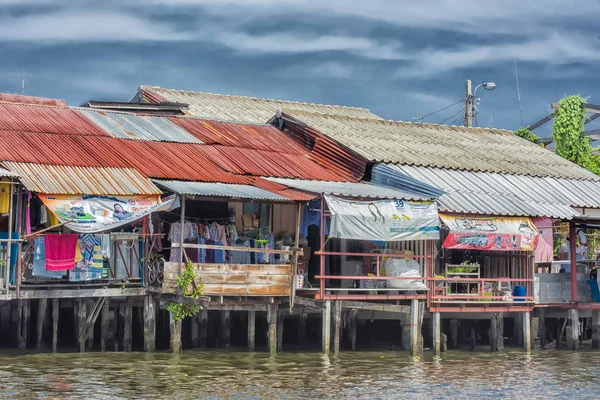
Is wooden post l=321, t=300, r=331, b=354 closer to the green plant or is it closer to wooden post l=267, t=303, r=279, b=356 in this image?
wooden post l=267, t=303, r=279, b=356

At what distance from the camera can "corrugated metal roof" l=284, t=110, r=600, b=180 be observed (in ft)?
111

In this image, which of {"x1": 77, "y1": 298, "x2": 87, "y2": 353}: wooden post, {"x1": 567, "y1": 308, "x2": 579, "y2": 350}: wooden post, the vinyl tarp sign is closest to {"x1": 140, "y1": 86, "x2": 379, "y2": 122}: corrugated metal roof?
the vinyl tarp sign

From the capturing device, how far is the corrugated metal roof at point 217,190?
26.0 metres

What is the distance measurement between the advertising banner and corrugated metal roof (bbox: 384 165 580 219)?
8.52 m

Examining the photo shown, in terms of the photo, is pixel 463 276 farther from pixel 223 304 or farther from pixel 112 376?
pixel 112 376

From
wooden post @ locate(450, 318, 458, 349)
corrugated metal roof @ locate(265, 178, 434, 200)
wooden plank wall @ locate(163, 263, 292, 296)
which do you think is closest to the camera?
wooden plank wall @ locate(163, 263, 292, 296)

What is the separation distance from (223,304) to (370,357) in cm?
443

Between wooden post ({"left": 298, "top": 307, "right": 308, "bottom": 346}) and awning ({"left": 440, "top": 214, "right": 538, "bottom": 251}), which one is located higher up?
awning ({"left": 440, "top": 214, "right": 538, "bottom": 251})

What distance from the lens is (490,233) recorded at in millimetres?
29703

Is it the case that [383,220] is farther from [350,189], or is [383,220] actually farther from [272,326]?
[272,326]

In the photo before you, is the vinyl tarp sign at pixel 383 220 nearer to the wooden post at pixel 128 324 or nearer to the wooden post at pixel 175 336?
the wooden post at pixel 175 336

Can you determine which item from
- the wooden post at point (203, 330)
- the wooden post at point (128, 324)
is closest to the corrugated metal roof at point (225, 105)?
the wooden post at point (203, 330)

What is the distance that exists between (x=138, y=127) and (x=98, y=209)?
316 inches

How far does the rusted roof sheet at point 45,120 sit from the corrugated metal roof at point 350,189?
631 cm
